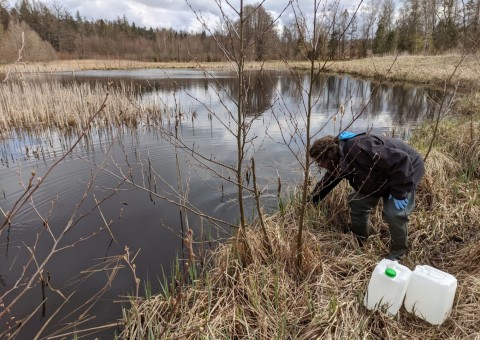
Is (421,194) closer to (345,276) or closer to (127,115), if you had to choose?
(345,276)

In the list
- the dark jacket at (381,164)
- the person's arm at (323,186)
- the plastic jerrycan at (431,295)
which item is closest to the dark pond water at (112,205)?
the dark jacket at (381,164)

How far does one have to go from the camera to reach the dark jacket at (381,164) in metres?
2.80

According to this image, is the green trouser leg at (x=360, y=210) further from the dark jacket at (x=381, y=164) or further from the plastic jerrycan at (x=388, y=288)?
the plastic jerrycan at (x=388, y=288)

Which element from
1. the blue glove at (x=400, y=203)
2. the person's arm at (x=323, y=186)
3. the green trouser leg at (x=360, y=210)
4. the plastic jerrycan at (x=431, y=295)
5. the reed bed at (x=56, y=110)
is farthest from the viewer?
the reed bed at (x=56, y=110)

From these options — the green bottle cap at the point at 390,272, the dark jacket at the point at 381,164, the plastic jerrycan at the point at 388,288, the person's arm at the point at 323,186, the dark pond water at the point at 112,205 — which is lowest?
the dark pond water at the point at 112,205

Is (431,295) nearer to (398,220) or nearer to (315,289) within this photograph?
(398,220)

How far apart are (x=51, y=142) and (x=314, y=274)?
8.49 m

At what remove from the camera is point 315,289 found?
2832 mm

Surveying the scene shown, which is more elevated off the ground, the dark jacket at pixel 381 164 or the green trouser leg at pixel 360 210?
the dark jacket at pixel 381 164

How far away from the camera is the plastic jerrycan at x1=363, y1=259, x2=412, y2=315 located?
8.04 ft

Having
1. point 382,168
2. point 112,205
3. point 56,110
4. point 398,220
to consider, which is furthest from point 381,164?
point 56,110

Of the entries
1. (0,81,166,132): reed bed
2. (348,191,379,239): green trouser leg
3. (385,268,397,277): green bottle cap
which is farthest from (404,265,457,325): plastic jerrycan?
(0,81,166,132): reed bed

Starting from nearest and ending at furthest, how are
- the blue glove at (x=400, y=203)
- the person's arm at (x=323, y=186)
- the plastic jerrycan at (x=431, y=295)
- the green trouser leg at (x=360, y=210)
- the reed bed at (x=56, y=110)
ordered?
the plastic jerrycan at (x=431, y=295), the blue glove at (x=400, y=203), the green trouser leg at (x=360, y=210), the person's arm at (x=323, y=186), the reed bed at (x=56, y=110)

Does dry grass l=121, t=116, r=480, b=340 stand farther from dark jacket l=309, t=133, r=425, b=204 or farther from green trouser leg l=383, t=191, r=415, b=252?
dark jacket l=309, t=133, r=425, b=204
